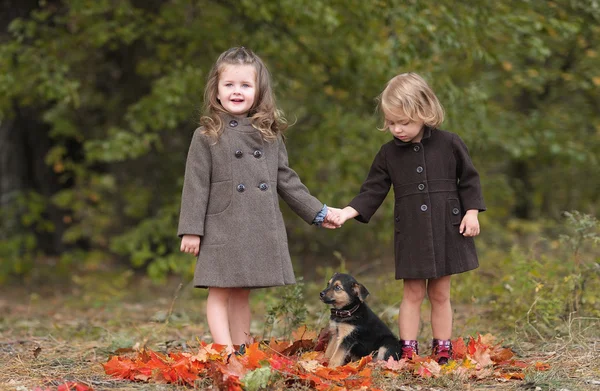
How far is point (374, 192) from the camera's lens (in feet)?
15.0

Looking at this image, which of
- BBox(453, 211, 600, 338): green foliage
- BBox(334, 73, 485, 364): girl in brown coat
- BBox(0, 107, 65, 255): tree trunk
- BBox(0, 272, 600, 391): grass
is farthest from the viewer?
BBox(0, 107, 65, 255): tree trunk

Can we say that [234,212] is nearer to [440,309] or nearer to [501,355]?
[440,309]

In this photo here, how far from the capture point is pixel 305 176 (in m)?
8.69

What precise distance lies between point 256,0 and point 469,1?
2280 millimetres

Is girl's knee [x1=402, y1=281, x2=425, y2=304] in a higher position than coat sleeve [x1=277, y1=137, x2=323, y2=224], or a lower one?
lower

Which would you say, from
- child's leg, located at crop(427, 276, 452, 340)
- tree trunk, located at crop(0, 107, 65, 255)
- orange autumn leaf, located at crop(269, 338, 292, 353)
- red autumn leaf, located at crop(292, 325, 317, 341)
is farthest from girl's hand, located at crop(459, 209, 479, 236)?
tree trunk, located at crop(0, 107, 65, 255)

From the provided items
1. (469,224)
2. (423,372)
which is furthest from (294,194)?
(423,372)

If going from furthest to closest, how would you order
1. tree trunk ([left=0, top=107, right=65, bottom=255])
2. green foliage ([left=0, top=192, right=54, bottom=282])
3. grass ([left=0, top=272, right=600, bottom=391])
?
tree trunk ([left=0, top=107, right=65, bottom=255]) < green foliage ([left=0, top=192, right=54, bottom=282]) < grass ([left=0, top=272, right=600, bottom=391])

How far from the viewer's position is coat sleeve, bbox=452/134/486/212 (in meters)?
4.35

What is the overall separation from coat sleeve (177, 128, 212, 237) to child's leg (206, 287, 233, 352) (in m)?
0.39

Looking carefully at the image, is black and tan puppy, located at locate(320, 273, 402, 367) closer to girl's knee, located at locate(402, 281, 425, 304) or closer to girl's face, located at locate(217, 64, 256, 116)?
girl's knee, located at locate(402, 281, 425, 304)

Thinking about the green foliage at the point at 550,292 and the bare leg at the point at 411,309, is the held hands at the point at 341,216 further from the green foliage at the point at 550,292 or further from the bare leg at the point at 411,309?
the green foliage at the point at 550,292

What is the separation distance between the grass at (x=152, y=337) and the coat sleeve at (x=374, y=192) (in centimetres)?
89

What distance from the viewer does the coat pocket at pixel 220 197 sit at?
4242mm
